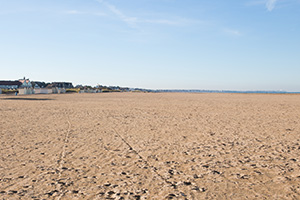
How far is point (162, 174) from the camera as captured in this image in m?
5.30

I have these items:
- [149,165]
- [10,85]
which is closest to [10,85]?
[10,85]

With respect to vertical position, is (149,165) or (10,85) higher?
(10,85)

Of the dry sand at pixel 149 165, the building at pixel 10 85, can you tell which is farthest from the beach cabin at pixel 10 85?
the dry sand at pixel 149 165

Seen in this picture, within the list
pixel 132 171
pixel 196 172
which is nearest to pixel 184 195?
pixel 196 172

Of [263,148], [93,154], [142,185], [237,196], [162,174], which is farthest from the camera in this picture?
[263,148]

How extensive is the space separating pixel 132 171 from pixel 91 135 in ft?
14.4

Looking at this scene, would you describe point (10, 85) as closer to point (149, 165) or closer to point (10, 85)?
point (10, 85)

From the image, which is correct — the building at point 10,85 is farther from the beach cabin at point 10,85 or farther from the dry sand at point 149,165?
the dry sand at point 149,165

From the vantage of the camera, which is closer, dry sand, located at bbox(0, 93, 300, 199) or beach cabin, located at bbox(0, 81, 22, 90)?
dry sand, located at bbox(0, 93, 300, 199)

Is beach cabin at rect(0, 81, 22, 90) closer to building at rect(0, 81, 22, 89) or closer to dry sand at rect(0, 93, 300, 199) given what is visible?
building at rect(0, 81, 22, 89)

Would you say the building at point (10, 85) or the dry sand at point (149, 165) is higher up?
the building at point (10, 85)

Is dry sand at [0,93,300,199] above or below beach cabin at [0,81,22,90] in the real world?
below

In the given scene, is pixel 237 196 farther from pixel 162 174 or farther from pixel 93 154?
pixel 93 154

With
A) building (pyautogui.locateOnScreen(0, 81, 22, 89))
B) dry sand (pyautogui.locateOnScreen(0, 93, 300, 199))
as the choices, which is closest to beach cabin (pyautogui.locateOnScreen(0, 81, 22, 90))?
building (pyautogui.locateOnScreen(0, 81, 22, 89))
